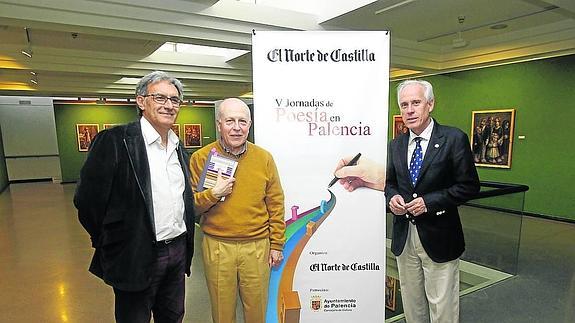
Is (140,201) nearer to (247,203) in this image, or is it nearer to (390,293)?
(247,203)

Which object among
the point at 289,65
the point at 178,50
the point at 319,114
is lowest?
the point at 319,114

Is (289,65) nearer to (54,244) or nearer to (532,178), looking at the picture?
(54,244)

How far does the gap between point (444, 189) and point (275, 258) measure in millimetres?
1025

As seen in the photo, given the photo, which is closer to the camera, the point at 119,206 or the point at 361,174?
the point at 119,206

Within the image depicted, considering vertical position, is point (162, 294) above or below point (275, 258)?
below

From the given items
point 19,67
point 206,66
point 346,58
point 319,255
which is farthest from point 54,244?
point 346,58

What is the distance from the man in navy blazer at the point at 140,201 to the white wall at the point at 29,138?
13420mm

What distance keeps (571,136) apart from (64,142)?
582 inches

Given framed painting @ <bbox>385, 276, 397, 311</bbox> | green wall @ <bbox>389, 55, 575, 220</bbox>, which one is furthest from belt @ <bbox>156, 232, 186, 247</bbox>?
green wall @ <bbox>389, 55, 575, 220</bbox>

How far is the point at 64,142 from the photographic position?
12.5 meters

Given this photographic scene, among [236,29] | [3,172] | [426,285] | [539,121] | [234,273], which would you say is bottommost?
[3,172]

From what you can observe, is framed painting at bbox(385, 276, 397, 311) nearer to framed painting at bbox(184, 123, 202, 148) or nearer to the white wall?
framed painting at bbox(184, 123, 202, 148)

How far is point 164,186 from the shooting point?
64.5 inches

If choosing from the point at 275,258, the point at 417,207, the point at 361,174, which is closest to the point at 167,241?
the point at 275,258
